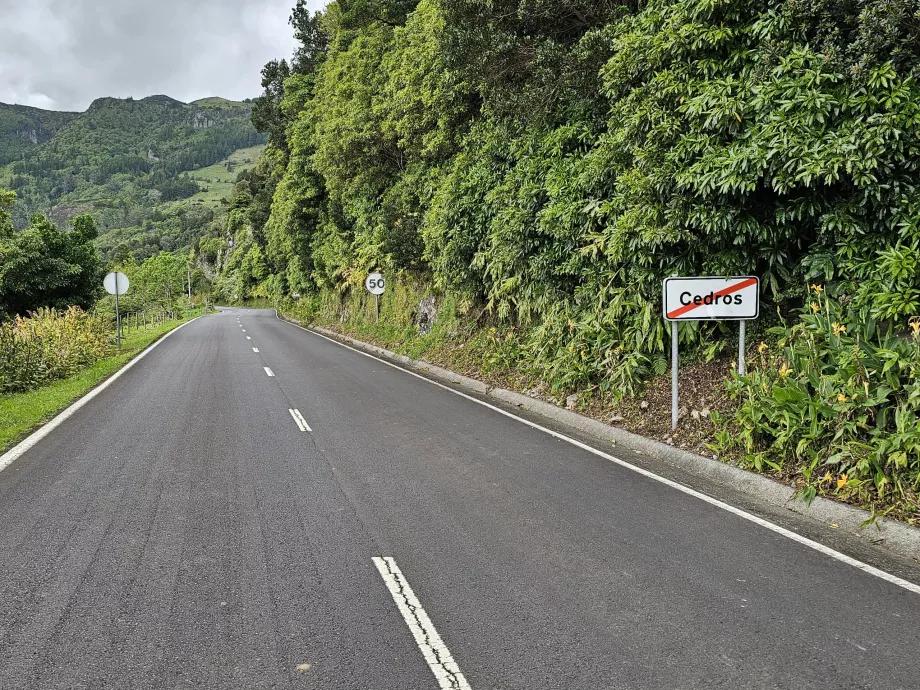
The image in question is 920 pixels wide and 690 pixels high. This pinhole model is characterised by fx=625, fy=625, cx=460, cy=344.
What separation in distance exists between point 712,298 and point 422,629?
216 inches

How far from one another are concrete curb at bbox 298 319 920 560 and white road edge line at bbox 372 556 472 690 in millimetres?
3476

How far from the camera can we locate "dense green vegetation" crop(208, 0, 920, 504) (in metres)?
5.72

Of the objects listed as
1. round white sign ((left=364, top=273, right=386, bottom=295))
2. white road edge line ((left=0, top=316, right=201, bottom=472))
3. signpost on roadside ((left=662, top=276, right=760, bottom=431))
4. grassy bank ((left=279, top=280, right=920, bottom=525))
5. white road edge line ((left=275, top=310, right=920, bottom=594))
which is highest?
round white sign ((left=364, top=273, right=386, bottom=295))

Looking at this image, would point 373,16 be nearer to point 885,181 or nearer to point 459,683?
point 885,181

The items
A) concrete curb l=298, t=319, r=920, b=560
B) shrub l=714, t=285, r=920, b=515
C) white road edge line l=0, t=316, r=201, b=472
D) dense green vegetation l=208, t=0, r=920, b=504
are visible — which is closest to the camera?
concrete curb l=298, t=319, r=920, b=560

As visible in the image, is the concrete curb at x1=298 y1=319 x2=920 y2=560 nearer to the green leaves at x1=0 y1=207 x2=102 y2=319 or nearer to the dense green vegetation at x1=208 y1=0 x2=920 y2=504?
the dense green vegetation at x1=208 y1=0 x2=920 y2=504

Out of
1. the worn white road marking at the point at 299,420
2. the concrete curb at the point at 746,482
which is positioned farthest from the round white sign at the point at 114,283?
the concrete curb at the point at 746,482

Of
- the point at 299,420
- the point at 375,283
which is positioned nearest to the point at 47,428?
the point at 299,420

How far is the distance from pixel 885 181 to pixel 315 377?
11054mm

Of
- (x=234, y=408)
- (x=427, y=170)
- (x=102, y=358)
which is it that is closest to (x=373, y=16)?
(x=427, y=170)

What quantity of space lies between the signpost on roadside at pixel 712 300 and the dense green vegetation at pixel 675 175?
467 mm

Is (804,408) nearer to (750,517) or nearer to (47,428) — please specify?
(750,517)

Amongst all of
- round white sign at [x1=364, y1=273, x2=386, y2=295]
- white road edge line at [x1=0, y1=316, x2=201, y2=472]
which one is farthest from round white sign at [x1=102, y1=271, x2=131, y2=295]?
round white sign at [x1=364, y1=273, x2=386, y2=295]

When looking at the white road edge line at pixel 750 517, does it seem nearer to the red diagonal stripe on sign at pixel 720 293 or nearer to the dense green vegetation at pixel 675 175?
the dense green vegetation at pixel 675 175
